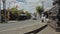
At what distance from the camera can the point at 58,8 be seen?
636 inches

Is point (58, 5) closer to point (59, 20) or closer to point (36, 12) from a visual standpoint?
point (59, 20)

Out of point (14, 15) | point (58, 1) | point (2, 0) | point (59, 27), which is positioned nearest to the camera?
point (58, 1)

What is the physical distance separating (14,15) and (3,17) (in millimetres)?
29869

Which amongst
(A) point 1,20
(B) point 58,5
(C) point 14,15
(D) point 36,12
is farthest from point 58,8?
(D) point 36,12

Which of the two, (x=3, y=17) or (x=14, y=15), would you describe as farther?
(x=14, y=15)

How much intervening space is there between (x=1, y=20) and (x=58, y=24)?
5447 cm

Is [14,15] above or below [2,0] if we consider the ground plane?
below

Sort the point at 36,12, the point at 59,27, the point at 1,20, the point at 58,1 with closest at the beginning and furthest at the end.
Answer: the point at 58,1
the point at 59,27
the point at 1,20
the point at 36,12

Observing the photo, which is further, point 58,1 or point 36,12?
point 36,12

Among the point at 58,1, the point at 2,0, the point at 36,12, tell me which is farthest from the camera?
the point at 36,12

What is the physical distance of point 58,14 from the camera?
16625 mm

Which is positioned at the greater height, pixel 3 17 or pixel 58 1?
pixel 58 1

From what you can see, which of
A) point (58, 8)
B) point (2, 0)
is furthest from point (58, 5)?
point (2, 0)

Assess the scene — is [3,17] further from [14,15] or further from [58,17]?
[58,17]
